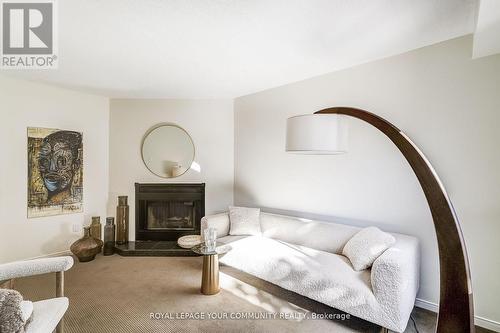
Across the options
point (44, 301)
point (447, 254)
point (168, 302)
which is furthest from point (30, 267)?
point (447, 254)

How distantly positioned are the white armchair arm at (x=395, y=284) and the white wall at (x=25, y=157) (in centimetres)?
409

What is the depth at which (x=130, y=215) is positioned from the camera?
4.11 meters

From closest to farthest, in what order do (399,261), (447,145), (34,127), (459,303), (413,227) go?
(459,303)
(399,261)
(447,145)
(413,227)
(34,127)

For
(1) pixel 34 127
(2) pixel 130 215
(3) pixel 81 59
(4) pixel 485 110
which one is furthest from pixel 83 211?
(4) pixel 485 110

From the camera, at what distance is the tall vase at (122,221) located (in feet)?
12.8

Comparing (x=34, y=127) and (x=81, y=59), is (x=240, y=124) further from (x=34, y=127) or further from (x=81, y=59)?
(x=34, y=127)

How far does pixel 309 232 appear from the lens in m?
2.95

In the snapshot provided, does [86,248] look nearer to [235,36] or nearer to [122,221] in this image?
[122,221]

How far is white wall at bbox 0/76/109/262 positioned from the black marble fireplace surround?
2.20 ft

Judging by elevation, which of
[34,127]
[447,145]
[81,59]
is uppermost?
[81,59]

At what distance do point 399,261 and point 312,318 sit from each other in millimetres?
891

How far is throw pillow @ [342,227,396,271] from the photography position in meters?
2.19

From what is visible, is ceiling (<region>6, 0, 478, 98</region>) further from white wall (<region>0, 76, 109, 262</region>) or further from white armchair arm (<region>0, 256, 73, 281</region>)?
white armchair arm (<region>0, 256, 73, 281</region>)

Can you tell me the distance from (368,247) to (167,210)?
124 inches
